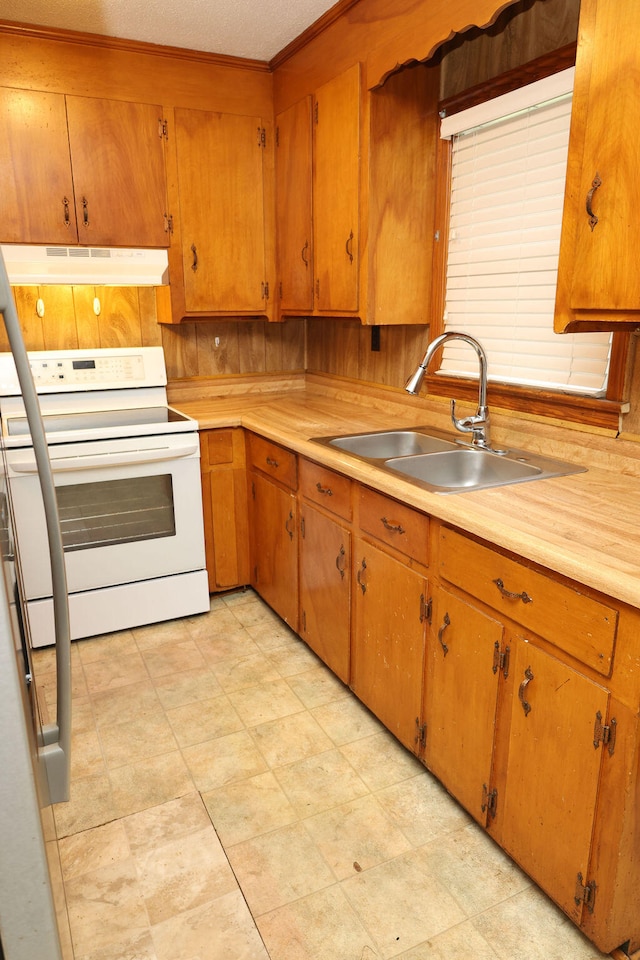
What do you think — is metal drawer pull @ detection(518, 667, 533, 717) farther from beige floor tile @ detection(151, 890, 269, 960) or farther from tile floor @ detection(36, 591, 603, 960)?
beige floor tile @ detection(151, 890, 269, 960)

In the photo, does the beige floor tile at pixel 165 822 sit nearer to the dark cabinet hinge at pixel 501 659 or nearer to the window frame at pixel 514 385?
the dark cabinet hinge at pixel 501 659

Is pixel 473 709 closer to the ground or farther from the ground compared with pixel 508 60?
closer to the ground

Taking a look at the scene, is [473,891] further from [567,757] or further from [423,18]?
[423,18]

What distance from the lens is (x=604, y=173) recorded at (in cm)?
139

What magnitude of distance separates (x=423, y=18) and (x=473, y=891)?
2.51 metres

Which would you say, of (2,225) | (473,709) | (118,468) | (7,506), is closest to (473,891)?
(473,709)

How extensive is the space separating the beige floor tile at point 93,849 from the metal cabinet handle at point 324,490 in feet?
3.89

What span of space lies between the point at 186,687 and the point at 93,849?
2.47 feet

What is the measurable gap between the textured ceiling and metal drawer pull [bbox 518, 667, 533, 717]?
7.97 feet

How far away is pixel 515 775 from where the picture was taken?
155cm

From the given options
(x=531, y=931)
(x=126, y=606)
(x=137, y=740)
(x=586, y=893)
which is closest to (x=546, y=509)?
(x=586, y=893)

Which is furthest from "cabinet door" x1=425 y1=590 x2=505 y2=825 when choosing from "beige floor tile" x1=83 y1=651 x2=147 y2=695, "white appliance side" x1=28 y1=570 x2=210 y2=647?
"white appliance side" x1=28 y1=570 x2=210 y2=647

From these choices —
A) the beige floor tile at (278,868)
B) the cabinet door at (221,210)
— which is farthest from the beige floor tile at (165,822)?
the cabinet door at (221,210)

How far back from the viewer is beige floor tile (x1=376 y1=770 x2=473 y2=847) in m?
1.77
